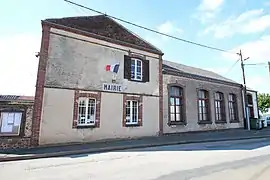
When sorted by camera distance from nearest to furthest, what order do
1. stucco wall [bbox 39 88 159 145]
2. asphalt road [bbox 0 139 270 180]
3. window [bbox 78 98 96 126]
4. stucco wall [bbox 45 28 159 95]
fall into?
asphalt road [bbox 0 139 270 180] → stucco wall [bbox 39 88 159 145] → stucco wall [bbox 45 28 159 95] → window [bbox 78 98 96 126]

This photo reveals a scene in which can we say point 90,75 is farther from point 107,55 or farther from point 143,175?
point 143,175

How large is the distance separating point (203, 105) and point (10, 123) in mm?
14993

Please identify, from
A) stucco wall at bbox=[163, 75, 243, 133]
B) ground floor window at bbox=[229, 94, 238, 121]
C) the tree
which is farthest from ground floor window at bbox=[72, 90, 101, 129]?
the tree

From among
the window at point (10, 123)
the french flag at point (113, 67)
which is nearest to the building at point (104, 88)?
the french flag at point (113, 67)

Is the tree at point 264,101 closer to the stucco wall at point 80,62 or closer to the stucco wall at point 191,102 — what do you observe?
the stucco wall at point 191,102

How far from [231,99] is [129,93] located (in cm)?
1298

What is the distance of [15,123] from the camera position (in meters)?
10.5

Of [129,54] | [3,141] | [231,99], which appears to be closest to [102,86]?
[129,54]

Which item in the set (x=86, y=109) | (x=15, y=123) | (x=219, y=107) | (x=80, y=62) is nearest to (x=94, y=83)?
(x=80, y=62)

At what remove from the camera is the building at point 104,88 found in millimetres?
11539

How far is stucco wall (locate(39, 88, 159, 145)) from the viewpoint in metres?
11.3

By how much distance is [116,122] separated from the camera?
13.5 m

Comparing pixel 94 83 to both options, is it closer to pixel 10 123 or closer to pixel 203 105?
pixel 10 123

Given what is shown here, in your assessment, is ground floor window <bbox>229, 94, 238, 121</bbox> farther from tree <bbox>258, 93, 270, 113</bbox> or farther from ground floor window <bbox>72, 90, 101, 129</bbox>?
tree <bbox>258, 93, 270, 113</bbox>
